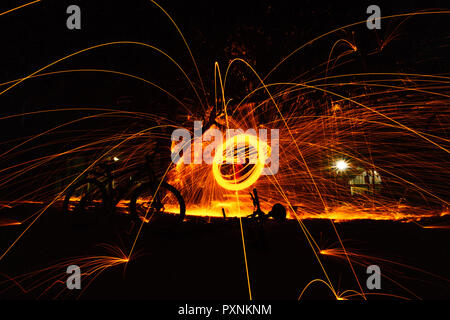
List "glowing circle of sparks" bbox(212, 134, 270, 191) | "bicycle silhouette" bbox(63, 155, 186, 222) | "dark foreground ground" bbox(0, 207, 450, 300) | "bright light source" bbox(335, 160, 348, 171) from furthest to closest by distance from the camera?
1. "bright light source" bbox(335, 160, 348, 171)
2. "glowing circle of sparks" bbox(212, 134, 270, 191)
3. "bicycle silhouette" bbox(63, 155, 186, 222)
4. "dark foreground ground" bbox(0, 207, 450, 300)

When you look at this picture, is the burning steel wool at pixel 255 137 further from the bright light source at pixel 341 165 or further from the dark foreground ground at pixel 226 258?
the bright light source at pixel 341 165

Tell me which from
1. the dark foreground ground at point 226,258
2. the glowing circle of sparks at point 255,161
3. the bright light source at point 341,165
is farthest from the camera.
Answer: the bright light source at point 341,165

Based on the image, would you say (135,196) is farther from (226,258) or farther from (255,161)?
(255,161)

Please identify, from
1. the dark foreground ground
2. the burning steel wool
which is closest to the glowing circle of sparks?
the burning steel wool

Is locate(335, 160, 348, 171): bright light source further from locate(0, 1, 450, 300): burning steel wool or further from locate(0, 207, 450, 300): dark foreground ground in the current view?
locate(0, 207, 450, 300): dark foreground ground

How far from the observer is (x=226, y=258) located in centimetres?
406

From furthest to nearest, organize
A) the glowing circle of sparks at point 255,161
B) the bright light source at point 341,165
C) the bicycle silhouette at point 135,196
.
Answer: the bright light source at point 341,165, the glowing circle of sparks at point 255,161, the bicycle silhouette at point 135,196

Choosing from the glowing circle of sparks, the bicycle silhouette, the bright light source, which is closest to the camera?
the bicycle silhouette

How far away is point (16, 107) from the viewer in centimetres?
1384

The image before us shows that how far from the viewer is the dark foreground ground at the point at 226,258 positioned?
121 inches

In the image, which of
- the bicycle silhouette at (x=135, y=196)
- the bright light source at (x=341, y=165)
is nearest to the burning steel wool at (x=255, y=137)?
the bicycle silhouette at (x=135, y=196)

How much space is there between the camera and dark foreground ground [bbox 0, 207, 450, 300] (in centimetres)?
308

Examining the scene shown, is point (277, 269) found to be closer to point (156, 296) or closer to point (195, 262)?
point (195, 262)
